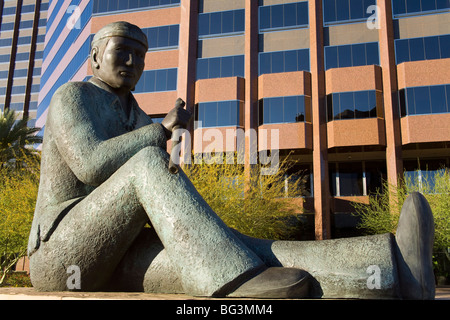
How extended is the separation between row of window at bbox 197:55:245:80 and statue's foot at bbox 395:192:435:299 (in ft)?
79.5

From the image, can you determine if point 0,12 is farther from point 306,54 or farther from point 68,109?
point 68,109

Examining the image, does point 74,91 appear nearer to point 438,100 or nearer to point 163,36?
point 438,100

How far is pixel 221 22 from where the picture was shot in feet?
90.0

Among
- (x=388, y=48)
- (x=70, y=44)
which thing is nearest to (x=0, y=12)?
(x=70, y=44)

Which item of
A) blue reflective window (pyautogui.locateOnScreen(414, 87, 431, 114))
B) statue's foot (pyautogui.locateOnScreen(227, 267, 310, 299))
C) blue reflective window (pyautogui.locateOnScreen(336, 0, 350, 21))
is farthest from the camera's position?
blue reflective window (pyautogui.locateOnScreen(336, 0, 350, 21))

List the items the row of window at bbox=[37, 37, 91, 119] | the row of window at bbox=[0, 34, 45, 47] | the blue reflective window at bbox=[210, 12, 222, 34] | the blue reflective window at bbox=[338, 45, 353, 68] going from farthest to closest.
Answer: the row of window at bbox=[0, 34, 45, 47]
the row of window at bbox=[37, 37, 91, 119]
the blue reflective window at bbox=[210, 12, 222, 34]
the blue reflective window at bbox=[338, 45, 353, 68]

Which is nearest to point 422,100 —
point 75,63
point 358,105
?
point 358,105

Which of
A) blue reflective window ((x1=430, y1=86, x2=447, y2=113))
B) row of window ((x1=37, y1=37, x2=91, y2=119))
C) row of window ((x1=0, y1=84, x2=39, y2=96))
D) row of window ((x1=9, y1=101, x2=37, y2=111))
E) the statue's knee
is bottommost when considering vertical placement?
the statue's knee

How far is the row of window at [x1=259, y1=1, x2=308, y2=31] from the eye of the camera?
26266mm

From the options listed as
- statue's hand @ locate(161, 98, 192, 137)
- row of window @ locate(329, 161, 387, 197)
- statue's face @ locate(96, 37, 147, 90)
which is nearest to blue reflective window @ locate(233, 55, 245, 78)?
row of window @ locate(329, 161, 387, 197)

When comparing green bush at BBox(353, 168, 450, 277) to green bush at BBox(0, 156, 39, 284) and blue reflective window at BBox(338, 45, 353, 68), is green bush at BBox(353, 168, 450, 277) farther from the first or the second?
green bush at BBox(0, 156, 39, 284)

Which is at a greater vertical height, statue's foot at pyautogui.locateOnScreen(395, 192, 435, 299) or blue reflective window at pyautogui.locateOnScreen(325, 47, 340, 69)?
blue reflective window at pyautogui.locateOnScreen(325, 47, 340, 69)

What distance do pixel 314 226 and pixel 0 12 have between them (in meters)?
55.0

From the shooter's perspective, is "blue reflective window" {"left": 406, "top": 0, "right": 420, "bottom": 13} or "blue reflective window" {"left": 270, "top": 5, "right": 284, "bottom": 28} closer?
"blue reflective window" {"left": 406, "top": 0, "right": 420, "bottom": 13}
